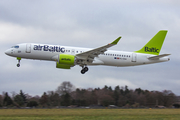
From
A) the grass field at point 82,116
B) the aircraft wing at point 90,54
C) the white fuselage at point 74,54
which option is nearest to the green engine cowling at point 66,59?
the aircraft wing at point 90,54

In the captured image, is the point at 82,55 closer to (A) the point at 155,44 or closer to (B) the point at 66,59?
(B) the point at 66,59

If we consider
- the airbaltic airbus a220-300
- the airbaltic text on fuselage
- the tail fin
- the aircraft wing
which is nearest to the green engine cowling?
the airbaltic airbus a220-300

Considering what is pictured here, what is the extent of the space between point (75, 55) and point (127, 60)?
8368 millimetres

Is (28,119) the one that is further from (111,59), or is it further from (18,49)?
(111,59)

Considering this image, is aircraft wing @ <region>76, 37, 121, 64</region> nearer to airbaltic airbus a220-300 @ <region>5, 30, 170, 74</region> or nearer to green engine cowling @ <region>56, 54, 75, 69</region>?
airbaltic airbus a220-300 @ <region>5, 30, 170, 74</region>

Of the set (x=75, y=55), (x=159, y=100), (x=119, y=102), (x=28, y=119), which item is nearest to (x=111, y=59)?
(x=75, y=55)

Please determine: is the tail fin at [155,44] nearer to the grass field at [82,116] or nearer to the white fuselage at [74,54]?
the white fuselage at [74,54]

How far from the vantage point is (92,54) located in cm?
3738

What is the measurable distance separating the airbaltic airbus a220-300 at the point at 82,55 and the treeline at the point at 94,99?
46.9 ft

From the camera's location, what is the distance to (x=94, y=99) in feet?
186

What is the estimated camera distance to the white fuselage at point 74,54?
3672cm

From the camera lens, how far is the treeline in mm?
51250

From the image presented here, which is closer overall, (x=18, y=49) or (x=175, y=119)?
(x=175, y=119)

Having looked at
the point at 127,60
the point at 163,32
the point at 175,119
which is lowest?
the point at 175,119
